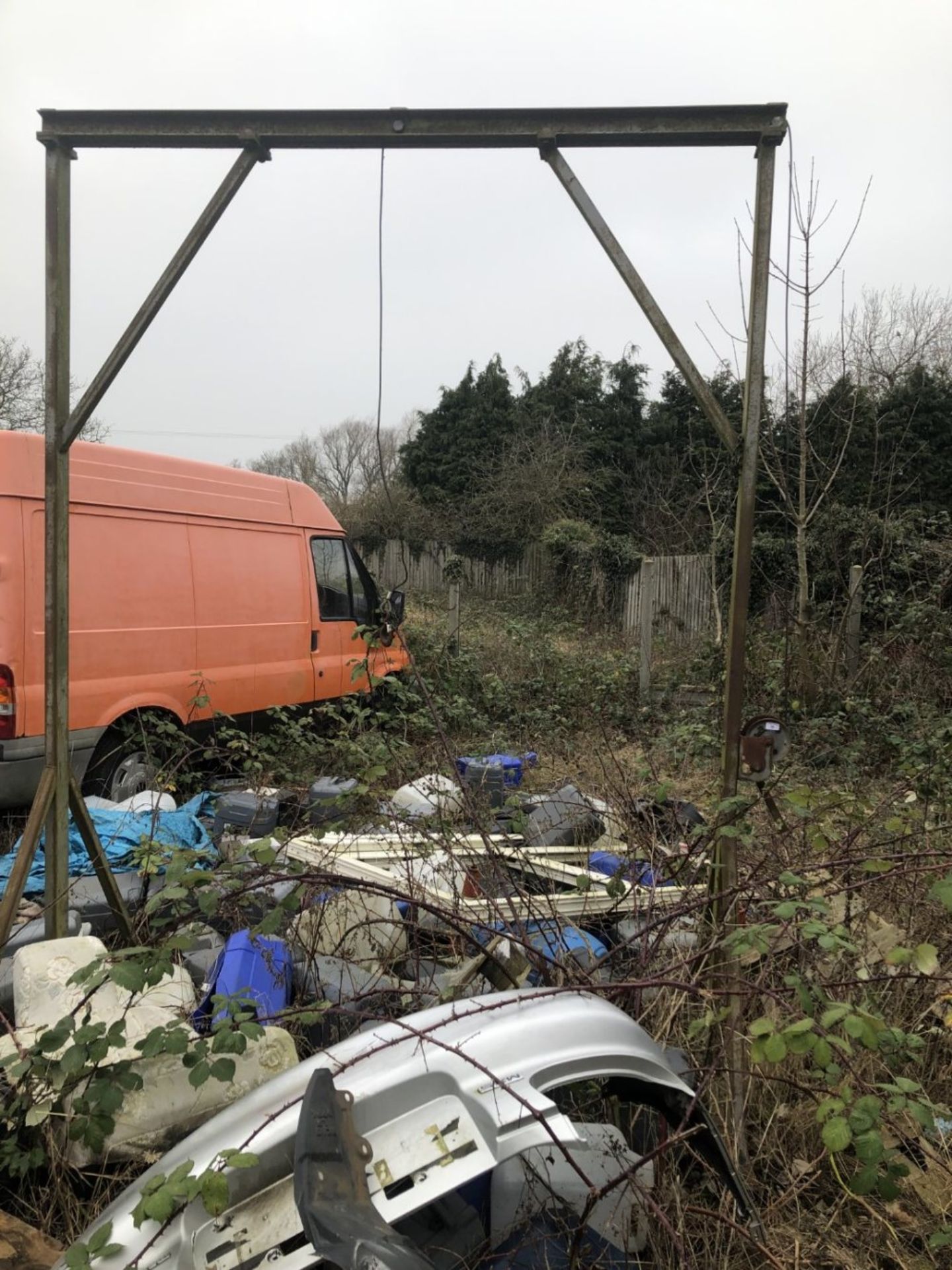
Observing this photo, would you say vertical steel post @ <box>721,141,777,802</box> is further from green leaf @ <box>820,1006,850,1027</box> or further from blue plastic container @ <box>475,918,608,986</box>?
green leaf @ <box>820,1006,850,1027</box>

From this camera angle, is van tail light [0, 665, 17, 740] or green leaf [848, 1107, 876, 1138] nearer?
green leaf [848, 1107, 876, 1138]

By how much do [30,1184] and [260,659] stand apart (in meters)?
4.66

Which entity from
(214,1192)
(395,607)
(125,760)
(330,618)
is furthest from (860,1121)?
(330,618)

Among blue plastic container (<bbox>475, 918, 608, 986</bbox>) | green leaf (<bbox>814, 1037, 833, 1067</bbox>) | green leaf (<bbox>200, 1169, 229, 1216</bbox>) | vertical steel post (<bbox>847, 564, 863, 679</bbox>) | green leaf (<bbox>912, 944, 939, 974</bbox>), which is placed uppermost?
vertical steel post (<bbox>847, 564, 863, 679</bbox>)

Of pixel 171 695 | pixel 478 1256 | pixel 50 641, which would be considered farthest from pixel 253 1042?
pixel 171 695

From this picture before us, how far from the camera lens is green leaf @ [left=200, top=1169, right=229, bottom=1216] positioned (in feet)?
4.23

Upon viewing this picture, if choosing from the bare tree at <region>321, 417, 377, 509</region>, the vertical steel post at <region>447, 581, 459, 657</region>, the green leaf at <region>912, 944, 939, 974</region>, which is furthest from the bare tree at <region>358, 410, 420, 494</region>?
the green leaf at <region>912, 944, 939, 974</region>

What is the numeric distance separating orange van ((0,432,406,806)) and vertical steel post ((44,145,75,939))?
190 cm

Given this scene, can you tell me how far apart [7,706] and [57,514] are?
219 centimetres

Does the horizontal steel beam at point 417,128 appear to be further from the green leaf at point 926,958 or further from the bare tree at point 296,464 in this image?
the bare tree at point 296,464

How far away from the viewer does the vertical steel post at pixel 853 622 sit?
841cm

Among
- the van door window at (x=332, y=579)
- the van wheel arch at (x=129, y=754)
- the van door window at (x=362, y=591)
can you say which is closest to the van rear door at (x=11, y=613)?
the van wheel arch at (x=129, y=754)

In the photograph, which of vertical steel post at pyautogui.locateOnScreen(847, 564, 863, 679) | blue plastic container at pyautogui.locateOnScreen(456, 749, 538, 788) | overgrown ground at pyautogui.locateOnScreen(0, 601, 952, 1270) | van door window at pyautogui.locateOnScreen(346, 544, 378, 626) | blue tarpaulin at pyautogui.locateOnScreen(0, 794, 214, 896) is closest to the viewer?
overgrown ground at pyautogui.locateOnScreen(0, 601, 952, 1270)

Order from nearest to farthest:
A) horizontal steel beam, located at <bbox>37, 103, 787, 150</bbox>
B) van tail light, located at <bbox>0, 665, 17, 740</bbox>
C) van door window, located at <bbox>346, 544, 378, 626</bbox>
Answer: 1. horizontal steel beam, located at <bbox>37, 103, 787, 150</bbox>
2. van tail light, located at <bbox>0, 665, 17, 740</bbox>
3. van door window, located at <bbox>346, 544, 378, 626</bbox>
